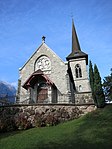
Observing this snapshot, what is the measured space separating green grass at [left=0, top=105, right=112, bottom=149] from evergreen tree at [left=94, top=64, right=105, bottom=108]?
261 cm

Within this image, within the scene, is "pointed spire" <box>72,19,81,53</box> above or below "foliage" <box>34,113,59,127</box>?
above

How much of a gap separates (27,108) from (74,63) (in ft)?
87.1

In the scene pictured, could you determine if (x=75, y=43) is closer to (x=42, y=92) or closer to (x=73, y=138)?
(x=42, y=92)

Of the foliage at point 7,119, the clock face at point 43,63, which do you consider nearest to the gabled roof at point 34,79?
the clock face at point 43,63

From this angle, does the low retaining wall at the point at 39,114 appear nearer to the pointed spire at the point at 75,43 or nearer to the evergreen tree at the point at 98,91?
the evergreen tree at the point at 98,91

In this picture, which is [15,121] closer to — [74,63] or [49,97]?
[49,97]

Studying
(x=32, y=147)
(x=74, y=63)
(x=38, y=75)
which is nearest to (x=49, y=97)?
(x=38, y=75)

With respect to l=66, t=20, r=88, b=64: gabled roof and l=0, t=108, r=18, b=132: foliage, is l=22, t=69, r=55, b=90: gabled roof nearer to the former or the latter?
l=0, t=108, r=18, b=132: foliage

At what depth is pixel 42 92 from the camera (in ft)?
82.4

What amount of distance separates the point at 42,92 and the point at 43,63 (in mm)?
5064

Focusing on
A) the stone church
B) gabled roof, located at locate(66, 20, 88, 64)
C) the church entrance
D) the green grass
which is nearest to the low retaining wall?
the green grass

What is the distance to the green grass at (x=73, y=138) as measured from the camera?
11.2 metres

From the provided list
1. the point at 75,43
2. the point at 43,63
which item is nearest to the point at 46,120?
the point at 43,63

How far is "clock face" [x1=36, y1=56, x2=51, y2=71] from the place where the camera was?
27.1 m
